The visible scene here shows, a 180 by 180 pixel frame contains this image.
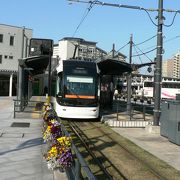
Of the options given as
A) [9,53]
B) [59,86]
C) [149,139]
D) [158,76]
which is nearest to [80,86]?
[59,86]

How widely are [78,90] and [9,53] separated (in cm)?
3964

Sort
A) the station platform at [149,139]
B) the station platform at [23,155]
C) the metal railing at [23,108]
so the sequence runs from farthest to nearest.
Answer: the metal railing at [23,108] < the station platform at [149,139] < the station platform at [23,155]

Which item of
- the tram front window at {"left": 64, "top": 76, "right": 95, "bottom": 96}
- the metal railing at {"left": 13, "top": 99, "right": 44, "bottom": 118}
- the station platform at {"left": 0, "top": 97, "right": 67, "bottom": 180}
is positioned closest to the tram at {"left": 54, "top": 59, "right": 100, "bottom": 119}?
the tram front window at {"left": 64, "top": 76, "right": 95, "bottom": 96}

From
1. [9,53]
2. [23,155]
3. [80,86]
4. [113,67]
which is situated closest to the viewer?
[23,155]

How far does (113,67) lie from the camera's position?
28188 millimetres

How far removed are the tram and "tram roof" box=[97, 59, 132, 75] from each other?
2.39 meters

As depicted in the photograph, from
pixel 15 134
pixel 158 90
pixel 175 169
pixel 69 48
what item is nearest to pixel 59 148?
pixel 175 169

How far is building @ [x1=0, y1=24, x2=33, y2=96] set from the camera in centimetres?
6022

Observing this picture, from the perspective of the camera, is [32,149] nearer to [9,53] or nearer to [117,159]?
[117,159]

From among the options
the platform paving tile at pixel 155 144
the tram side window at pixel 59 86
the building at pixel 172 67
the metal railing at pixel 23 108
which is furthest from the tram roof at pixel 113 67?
the building at pixel 172 67

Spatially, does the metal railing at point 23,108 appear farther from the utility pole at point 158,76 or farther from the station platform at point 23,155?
the utility pole at point 158,76

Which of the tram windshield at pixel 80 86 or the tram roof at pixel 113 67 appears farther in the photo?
the tram roof at pixel 113 67

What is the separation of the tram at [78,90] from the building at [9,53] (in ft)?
121

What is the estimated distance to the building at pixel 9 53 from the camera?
60.2m
